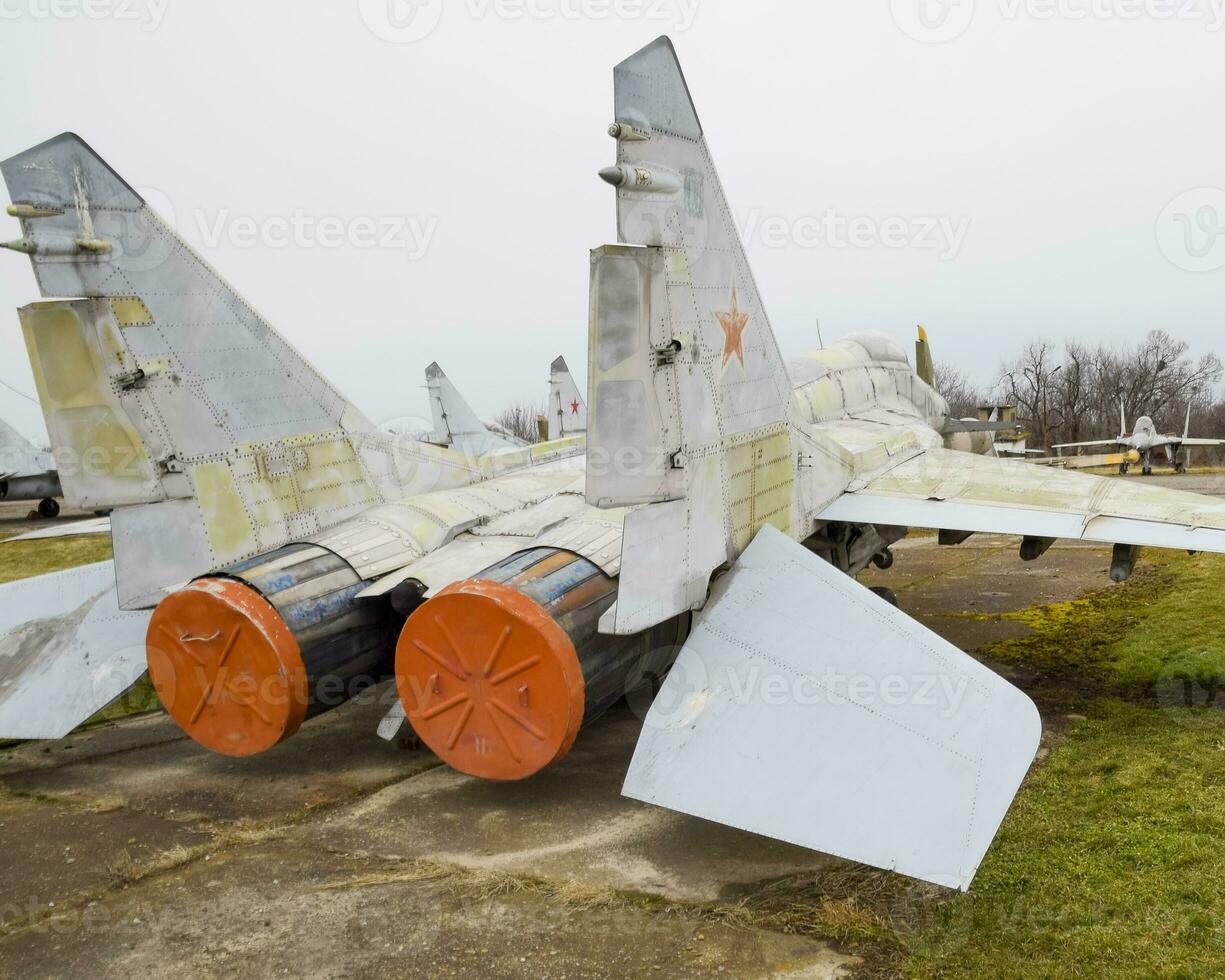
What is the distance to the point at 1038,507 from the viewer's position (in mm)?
6355

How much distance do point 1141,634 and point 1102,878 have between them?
5382mm

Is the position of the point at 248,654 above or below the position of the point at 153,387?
below

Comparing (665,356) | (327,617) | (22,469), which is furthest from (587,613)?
(22,469)

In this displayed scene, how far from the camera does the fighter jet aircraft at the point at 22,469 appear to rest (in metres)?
24.2

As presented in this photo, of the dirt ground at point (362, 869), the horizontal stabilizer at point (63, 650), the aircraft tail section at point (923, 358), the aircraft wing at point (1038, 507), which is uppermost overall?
the aircraft tail section at point (923, 358)

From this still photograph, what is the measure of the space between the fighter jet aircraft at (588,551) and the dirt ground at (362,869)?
19.6 inches

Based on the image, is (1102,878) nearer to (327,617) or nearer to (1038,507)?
(1038,507)

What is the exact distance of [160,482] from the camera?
5.52 metres

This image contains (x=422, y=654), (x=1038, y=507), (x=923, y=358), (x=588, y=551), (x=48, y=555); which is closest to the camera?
(x=422, y=654)

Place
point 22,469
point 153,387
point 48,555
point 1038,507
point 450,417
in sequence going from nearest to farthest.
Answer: point 153,387 < point 1038,507 < point 48,555 < point 450,417 < point 22,469

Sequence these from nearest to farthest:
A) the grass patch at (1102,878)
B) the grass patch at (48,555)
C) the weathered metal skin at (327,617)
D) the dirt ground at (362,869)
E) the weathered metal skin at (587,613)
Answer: the grass patch at (1102,878), the dirt ground at (362,869), the weathered metal skin at (587,613), the weathered metal skin at (327,617), the grass patch at (48,555)

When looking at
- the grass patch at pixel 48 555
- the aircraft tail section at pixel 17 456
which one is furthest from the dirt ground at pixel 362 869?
the aircraft tail section at pixel 17 456

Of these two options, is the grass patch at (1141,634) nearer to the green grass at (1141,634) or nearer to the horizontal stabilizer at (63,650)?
the green grass at (1141,634)

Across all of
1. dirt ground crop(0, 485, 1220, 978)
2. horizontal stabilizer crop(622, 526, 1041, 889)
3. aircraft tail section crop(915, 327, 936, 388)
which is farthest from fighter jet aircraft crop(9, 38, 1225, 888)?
aircraft tail section crop(915, 327, 936, 388)
